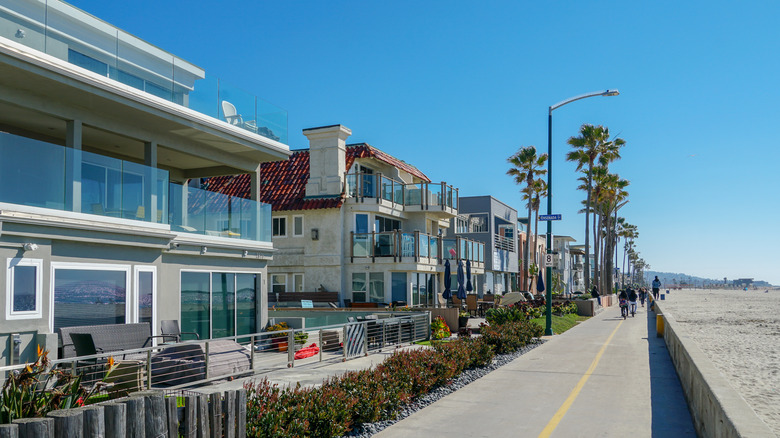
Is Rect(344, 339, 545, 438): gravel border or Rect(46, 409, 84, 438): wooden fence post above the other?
Rect(46, 409, 84, 438): wooden fence post

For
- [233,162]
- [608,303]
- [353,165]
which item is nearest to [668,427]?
[233,162]

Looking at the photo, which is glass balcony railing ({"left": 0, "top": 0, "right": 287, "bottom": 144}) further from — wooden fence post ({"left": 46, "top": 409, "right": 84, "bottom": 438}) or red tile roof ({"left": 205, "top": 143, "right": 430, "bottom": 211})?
red tile roof ({"left": 205, "top": 143, "right": 430, "bottom": 211})

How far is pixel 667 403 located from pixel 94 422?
9.29m

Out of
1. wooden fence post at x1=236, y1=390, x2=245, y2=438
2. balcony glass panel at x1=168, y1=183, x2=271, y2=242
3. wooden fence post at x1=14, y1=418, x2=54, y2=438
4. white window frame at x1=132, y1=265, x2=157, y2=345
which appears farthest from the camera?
balcony glass panel at x1=168, y1=183, x2=271, y2=242

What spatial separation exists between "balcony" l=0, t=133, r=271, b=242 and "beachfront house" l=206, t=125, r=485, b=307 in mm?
14034

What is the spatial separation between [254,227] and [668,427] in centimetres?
1340

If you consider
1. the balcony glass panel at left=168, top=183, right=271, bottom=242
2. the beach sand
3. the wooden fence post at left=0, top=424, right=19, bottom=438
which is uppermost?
the balcony glass panel at left=168, top=183, right=271, bottom=242

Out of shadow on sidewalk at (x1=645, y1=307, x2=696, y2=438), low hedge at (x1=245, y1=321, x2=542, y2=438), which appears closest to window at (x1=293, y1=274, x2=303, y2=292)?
low hedge at (x1=245, y1=321, x2=542, y2=438)

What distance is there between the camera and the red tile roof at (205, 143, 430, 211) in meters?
32.6

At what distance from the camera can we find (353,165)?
33812 millimetres

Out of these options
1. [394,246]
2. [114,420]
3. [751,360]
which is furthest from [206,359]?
[394,246]

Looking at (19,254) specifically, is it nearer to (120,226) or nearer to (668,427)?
(120,226)

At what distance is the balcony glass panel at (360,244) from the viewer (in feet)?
105

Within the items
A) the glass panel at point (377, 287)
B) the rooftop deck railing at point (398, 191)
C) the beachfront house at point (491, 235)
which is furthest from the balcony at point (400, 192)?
the beachfront house at point (491, 235)
